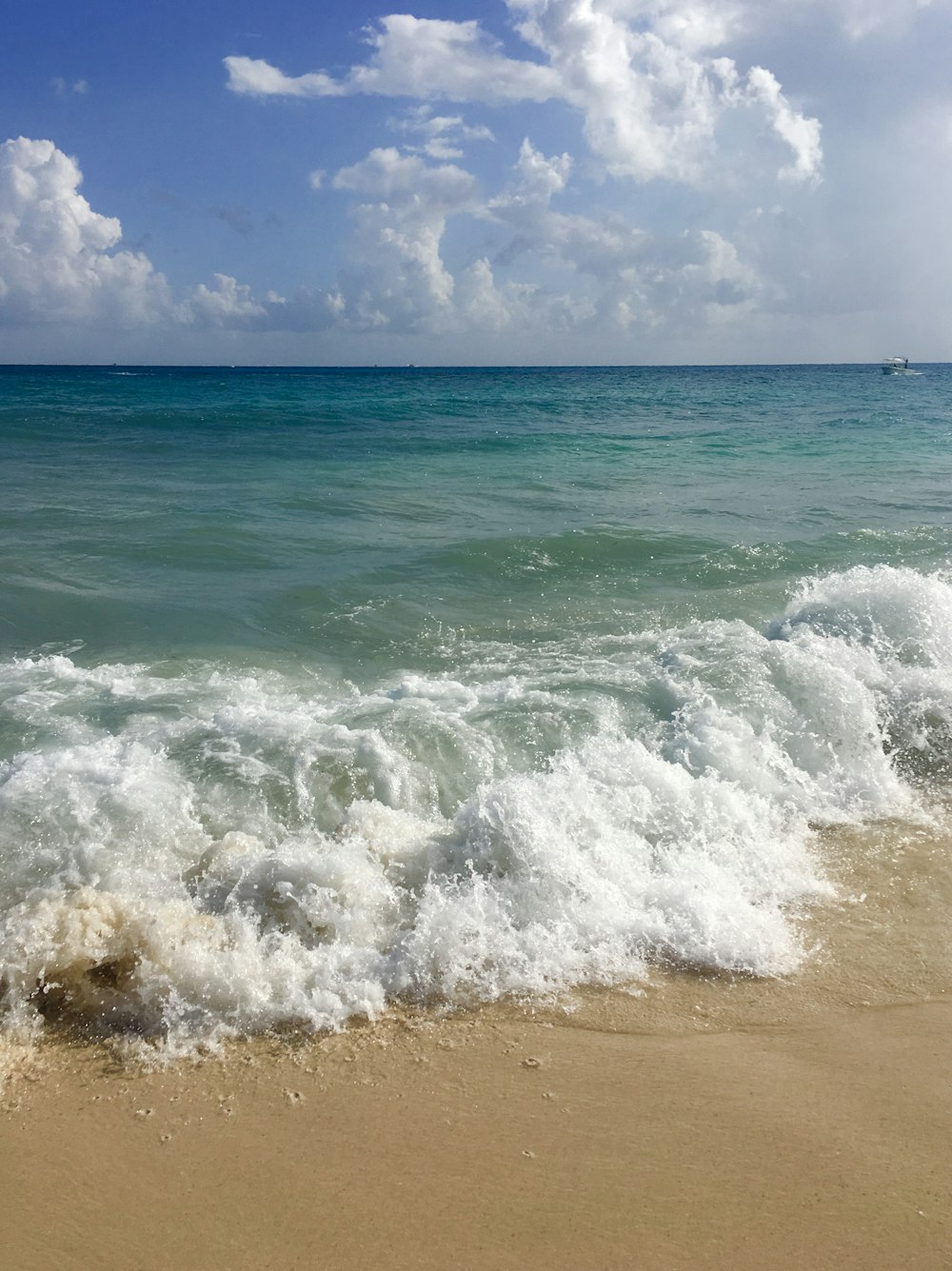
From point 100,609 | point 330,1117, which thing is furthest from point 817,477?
point 330,1117

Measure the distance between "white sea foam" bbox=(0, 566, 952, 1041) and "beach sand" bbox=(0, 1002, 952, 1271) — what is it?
0.34 meters

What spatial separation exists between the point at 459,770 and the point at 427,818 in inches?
19.7

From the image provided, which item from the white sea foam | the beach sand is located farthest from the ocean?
the beach sand

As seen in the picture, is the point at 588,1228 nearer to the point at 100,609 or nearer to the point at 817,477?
the point at 100,609

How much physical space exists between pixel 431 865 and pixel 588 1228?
76.8 inches

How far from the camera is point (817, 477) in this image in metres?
18.3

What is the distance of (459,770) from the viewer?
5.45 m

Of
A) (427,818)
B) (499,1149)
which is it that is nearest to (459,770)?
(427,818)

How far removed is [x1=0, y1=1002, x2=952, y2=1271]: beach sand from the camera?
265 cm

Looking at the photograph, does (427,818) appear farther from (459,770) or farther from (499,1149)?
(499,1149)

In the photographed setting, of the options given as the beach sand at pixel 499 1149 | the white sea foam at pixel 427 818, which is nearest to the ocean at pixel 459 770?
the white sea foam at pixel 427 818

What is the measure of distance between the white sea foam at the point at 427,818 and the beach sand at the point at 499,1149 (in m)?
0.34

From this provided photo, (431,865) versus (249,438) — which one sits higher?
(249,438)

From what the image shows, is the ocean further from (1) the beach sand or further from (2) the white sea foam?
(1) the beach sand
